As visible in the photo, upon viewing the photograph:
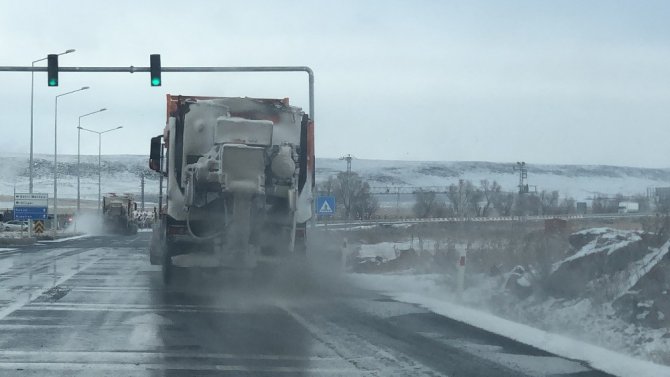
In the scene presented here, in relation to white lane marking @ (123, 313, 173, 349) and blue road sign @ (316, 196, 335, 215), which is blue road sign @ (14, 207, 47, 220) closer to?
blue road sign @ (316, 196, 335, 215)

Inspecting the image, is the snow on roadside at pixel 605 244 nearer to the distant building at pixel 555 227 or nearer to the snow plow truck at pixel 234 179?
the snow plow truck at pixel 234 179

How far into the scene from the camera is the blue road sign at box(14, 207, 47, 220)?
5519cm

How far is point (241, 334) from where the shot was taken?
13.7 metres

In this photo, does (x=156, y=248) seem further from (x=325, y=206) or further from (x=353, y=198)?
(x=353, y=198)

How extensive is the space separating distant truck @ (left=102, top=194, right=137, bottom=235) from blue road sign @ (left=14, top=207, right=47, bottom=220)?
19942 mm

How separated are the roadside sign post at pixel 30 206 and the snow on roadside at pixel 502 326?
117 ft

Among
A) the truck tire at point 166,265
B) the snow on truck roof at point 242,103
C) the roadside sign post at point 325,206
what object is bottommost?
the truck tire at point 166,265

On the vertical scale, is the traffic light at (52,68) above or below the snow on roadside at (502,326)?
above

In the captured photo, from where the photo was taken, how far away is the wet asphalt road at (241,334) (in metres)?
10.9

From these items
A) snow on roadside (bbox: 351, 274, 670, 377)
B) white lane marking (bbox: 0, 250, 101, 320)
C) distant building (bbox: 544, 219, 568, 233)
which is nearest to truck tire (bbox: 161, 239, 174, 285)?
white lane marking (bbox: 0, 250, 101, 320)

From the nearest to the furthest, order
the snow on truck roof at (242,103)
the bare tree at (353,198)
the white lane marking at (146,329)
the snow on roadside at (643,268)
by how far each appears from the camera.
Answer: the white lane marking at (146,329) < the snow on roadside at (643,268) < the snow on truck roof at (242,103) < the bare tree at (353,198)

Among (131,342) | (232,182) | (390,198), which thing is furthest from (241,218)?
(390,198)

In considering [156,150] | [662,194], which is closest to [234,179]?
[156,150]

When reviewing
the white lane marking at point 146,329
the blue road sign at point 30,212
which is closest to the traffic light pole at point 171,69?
the white lane marking at point 146,329
